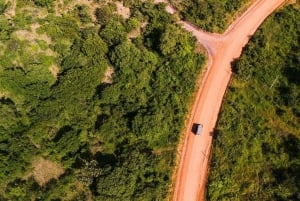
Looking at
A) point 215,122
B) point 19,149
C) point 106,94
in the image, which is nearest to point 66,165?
point 19,149

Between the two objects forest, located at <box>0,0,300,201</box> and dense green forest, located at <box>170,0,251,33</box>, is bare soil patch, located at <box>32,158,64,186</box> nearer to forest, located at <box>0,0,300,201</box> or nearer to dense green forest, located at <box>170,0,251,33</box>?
forest, located at <box>0,0,300,201</box>

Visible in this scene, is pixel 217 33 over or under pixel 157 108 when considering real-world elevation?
over

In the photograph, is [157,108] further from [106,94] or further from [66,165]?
[66,165]

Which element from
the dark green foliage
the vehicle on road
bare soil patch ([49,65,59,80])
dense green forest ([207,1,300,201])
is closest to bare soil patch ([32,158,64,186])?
bare soil patch ([49,65,59,80])

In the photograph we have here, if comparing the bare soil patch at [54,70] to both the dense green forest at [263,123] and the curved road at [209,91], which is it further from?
the dense green forest at [263,123]

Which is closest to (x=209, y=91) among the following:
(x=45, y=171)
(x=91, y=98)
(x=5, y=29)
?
(x=91, y=98)

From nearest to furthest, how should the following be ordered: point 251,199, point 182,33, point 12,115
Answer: point 251,199 → point 12,115 → point 182,33

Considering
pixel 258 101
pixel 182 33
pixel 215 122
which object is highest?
pixel 182 33
